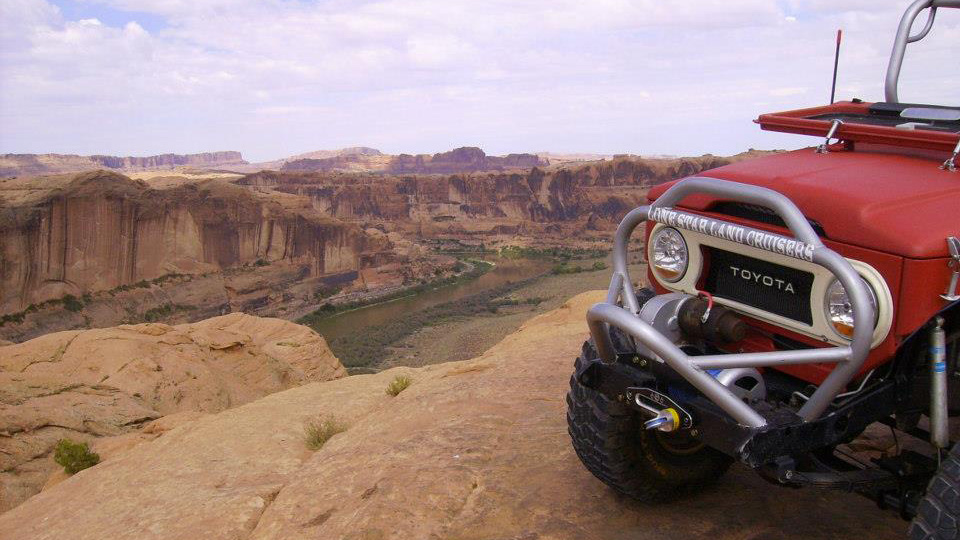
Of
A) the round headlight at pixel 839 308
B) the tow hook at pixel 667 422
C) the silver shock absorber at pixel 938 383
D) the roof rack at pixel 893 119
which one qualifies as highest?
the roof rack at pixel 893 119

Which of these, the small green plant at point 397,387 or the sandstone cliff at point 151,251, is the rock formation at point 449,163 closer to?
the sandstone cliff at point 151,251

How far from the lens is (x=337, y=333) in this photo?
151ft

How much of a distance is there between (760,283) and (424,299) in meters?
54.5

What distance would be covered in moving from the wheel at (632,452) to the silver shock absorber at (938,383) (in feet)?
3.61

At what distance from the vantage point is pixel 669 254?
3527 millimetres

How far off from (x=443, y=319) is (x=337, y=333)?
731 cm

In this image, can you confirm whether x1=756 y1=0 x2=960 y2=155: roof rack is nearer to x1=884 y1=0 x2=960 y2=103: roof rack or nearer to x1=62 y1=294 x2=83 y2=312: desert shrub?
x1=884 y1=0 x2=960 y2=103: roof rack

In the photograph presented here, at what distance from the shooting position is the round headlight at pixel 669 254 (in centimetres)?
346

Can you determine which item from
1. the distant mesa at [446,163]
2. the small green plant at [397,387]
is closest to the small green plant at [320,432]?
the small green plant at [397,387]

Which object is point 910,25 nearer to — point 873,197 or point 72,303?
point 873,197

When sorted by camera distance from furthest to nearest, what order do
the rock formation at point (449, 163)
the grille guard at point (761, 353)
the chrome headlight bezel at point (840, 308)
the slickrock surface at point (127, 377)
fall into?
the rock formation at point (449, 163), the slickrock surface at point (127, 377), the chrome headlight bezel at point (840, 308), the grille guard at point (761, 353)

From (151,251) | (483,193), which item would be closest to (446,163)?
(483,193)

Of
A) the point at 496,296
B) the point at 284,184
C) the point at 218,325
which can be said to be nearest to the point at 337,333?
the point at 496,296

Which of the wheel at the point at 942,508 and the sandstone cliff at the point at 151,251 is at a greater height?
the wheel at the point at 942,508
